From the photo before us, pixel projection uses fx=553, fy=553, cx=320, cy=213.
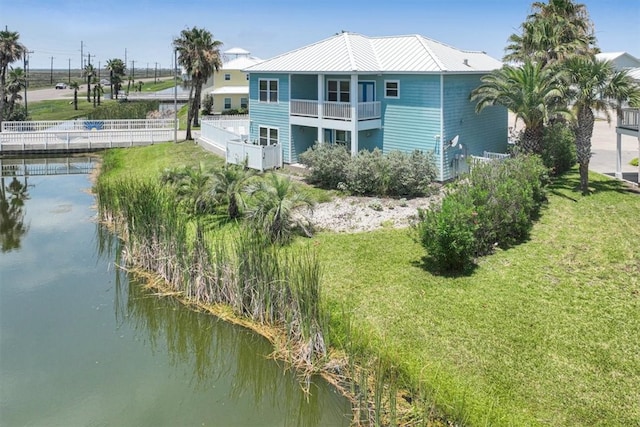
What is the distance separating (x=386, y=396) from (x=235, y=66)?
4775 cm

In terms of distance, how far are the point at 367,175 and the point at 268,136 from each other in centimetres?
949

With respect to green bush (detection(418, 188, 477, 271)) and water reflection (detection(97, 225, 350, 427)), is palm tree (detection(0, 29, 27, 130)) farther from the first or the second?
green bush (detection(418, 188, 477, 271))

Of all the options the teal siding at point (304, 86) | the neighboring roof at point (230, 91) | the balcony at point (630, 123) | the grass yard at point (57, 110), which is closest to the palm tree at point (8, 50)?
the grass yard at point (57, 110)

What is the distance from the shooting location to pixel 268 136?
29.3 m

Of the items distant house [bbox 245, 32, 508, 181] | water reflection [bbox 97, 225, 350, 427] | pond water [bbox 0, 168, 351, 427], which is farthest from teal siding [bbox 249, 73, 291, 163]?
water reflection [bbox 97, 225, 350, 427]

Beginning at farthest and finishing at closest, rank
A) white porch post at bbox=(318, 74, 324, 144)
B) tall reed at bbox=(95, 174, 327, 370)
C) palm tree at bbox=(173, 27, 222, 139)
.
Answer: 1. palm tree at bbox=(173, 27, 222, 139)
2. white porch post at bbox=(318, 74, 324, 144)
3. tall reed at bbox=(95, 174, 327, 370)

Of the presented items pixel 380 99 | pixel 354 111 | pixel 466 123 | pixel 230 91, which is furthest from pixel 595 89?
pixel 230 91

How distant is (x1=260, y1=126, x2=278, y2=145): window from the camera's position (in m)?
28.9

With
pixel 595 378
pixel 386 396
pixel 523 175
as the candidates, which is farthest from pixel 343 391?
pixel 523 175

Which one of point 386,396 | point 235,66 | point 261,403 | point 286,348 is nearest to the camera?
point 386,396

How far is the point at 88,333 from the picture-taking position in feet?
41.5

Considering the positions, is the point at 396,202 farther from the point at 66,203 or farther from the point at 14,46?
the point at 14,46

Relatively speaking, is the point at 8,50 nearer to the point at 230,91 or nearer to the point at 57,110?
the point at 230,91

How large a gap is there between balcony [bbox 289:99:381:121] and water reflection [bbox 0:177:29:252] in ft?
42.8
